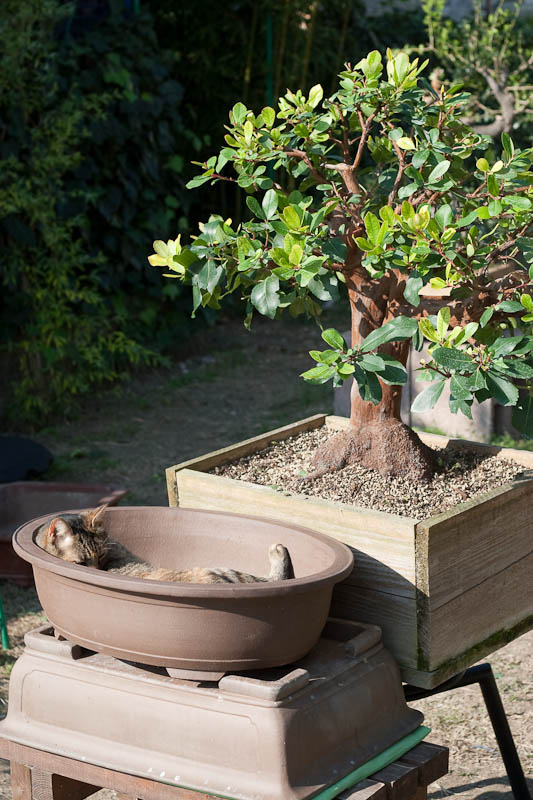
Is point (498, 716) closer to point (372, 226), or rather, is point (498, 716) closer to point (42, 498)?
point (372, 226)

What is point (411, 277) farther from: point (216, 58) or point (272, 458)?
point (216, 58)

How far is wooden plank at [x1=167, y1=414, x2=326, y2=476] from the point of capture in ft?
5.94

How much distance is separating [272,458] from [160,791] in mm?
752

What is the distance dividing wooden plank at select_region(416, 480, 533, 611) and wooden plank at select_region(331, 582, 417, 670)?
5cm

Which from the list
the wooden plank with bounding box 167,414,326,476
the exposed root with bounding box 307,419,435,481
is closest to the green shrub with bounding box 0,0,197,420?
the wooden plank with bounding box 167,414,326,476

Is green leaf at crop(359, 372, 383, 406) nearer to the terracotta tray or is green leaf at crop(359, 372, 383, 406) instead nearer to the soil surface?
the terracotta tray

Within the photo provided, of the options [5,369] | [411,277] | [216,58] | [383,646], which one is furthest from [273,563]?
[216,58]

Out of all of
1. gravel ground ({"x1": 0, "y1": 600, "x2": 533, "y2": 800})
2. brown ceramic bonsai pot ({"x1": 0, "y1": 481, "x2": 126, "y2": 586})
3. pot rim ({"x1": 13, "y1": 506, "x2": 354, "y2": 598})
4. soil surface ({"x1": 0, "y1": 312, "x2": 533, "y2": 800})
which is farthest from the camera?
brown ceramic bonsai pot ({"x1": 0, "y1": 481, "x2": 126, "y2": 586})

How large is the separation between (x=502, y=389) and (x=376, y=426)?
1.46 ft

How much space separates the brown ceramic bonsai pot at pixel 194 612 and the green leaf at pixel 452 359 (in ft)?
1.02

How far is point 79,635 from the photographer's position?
1413mm

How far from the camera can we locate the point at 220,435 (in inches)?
198

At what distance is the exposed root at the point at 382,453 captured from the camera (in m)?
1.78

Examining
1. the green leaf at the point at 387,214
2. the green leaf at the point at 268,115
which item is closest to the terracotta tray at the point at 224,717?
the green leaf at the point at 387,214
